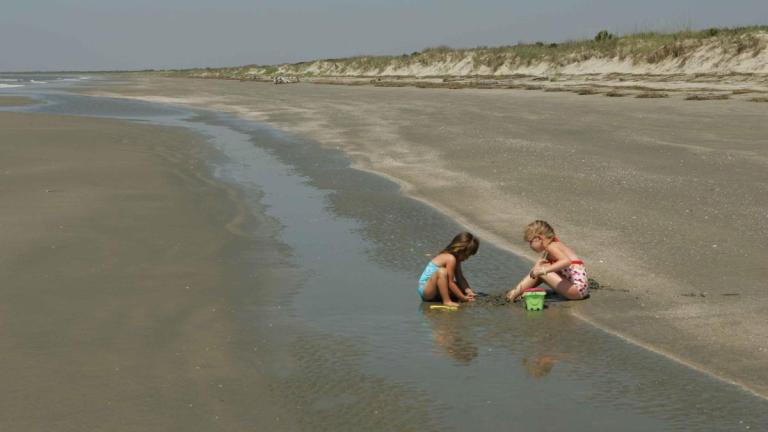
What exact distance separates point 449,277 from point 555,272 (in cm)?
92

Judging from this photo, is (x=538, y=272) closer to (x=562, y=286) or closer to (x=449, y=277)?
(x=562, y=286)

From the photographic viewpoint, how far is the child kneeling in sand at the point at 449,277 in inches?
325

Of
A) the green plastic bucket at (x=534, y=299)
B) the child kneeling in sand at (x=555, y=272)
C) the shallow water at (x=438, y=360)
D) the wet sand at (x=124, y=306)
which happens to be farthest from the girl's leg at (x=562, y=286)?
the wet sand at (x=124, y=306)

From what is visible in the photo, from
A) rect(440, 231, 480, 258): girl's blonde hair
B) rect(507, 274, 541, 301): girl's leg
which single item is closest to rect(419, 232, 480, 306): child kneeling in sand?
rect(440, 231, 480, 258): girl's blonde hair

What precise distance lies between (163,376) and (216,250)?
4.20 m

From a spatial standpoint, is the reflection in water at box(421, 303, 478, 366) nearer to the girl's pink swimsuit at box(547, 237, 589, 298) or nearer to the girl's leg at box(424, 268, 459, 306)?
the girl's leg at box(424, 268, 459, 306)

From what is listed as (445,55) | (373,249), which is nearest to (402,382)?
(373,249)

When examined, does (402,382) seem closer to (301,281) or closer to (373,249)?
(301,281)

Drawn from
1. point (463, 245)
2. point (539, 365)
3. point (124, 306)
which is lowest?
point (124, 306)

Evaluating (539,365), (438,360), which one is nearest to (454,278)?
(438,360)

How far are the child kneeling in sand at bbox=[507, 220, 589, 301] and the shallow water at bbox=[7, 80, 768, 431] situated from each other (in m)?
0.17

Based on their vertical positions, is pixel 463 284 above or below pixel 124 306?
above

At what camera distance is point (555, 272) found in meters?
8.48

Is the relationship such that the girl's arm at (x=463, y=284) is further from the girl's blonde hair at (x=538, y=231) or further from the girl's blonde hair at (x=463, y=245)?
the girl's blonde hair at (x=538, y=231)
